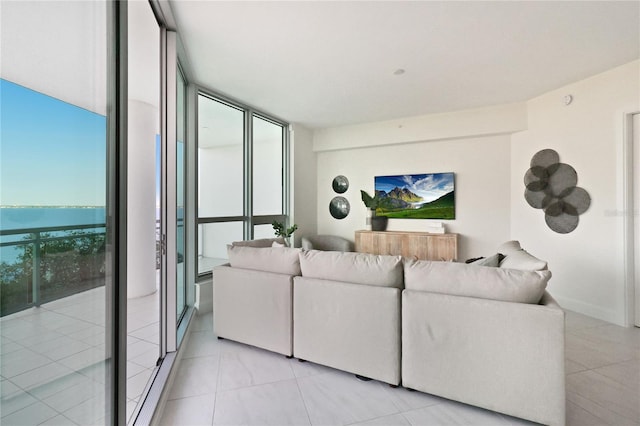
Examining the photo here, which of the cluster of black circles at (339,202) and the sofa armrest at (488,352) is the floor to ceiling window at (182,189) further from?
the cluster of black circles at (339,202)

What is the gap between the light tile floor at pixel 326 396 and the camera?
1679 millimetres

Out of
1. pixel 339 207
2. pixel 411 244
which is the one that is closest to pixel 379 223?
pixel 411 244

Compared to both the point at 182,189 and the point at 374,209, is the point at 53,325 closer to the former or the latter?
the point at 182,189

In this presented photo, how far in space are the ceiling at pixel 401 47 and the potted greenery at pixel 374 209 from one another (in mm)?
1814

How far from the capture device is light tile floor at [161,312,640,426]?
1679 millimetres

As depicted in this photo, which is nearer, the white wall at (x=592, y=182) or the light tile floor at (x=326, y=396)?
the light tile floor at (x=326, y=396)

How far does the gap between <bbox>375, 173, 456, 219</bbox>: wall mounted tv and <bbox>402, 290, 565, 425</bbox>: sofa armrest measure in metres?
A: 3.17

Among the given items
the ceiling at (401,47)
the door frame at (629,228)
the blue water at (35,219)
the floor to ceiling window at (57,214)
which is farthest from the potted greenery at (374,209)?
the blue water at (35,219)

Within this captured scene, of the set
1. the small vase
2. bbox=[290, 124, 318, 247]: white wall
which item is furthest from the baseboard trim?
bbox=[290, 124, 318, 247]: white wall

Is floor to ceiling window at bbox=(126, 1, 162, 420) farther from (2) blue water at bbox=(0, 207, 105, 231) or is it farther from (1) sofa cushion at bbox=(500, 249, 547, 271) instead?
(1) sofa cushion at bbox=(500, 249, 547, 271)

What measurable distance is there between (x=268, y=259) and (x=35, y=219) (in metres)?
→ 1.77

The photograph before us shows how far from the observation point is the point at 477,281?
1795 millimetres

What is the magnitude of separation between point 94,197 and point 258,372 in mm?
1687

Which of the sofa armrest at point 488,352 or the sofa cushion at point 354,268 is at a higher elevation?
the sofa cushion at point 354,268
